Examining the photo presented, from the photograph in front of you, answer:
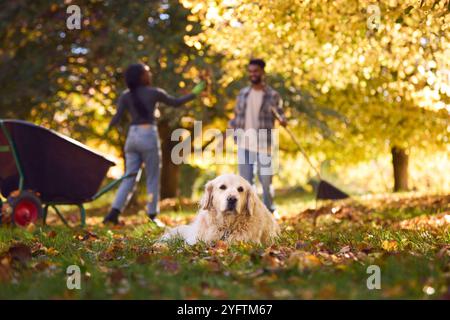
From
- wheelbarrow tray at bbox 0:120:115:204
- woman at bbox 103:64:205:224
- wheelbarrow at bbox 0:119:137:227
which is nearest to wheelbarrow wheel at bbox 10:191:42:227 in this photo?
wheelbarrow at bbox 0:119:137:227

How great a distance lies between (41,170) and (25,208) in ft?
1.72

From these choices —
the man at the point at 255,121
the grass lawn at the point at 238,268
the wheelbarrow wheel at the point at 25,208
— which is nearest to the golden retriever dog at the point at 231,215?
the grass lawn at the point at 238,268

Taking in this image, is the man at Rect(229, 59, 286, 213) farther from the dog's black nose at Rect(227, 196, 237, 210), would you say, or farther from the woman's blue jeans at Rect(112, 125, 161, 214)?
the dog's black nose at Rect(227, 196, 237, 210)

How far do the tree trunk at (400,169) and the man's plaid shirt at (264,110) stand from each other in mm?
11108

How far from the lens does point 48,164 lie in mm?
8508

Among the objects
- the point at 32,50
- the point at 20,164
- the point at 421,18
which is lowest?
the point at 20,164

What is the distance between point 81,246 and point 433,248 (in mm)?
2948

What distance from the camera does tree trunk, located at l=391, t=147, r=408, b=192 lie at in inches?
Answer: 768

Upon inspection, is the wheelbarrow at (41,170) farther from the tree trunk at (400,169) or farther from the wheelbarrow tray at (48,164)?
the tree trunk at (400,169)

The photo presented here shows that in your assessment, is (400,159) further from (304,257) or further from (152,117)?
(304,257)

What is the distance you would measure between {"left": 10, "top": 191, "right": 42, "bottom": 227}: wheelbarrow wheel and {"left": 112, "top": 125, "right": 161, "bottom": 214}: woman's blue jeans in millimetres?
1241

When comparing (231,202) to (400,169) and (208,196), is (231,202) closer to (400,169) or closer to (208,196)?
(208,196)

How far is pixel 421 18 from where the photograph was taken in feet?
23.9
